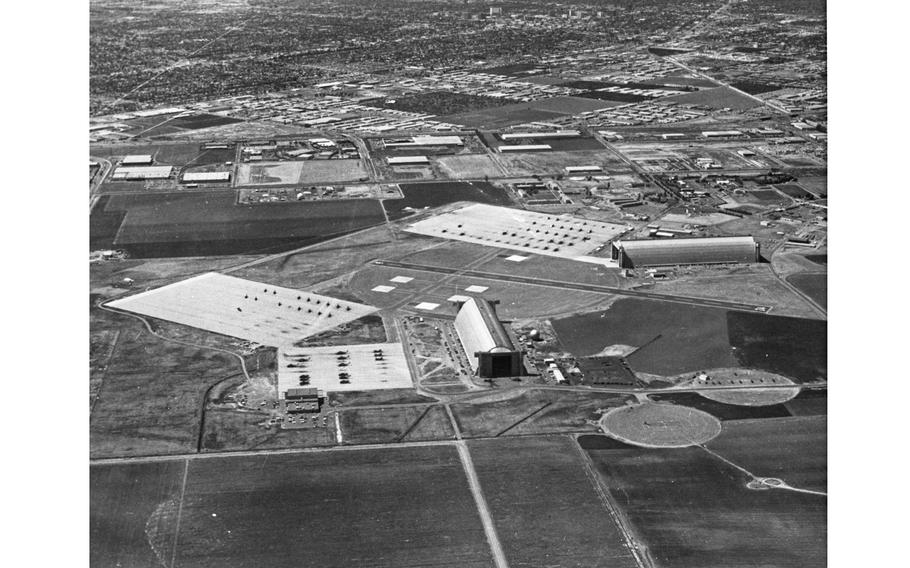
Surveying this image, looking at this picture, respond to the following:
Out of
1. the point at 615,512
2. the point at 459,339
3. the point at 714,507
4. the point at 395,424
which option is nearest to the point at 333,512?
the point at 395,424

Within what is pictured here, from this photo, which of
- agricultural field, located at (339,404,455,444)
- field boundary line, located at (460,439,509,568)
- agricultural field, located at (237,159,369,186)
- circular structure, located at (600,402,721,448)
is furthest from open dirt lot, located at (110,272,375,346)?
agricultural field, located at (237,159,369,186)

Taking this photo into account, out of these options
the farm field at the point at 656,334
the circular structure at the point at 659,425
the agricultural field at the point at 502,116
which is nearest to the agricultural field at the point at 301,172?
the agricultural field at the point at 502,116

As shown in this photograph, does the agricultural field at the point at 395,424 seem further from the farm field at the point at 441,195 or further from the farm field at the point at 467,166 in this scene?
the farm field at the point at 467,166

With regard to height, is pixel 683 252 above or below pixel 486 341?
above

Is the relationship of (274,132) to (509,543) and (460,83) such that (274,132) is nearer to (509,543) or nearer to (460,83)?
(460,83)

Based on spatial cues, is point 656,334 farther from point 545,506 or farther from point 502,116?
point 502,116

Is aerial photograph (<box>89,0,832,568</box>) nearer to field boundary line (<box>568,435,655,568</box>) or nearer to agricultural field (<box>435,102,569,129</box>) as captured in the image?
field boundary line (<box>568,435,655,568</box>)
